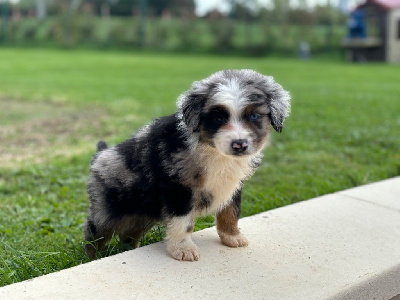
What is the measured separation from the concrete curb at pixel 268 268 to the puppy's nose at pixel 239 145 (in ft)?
2.29

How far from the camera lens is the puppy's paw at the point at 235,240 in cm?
326

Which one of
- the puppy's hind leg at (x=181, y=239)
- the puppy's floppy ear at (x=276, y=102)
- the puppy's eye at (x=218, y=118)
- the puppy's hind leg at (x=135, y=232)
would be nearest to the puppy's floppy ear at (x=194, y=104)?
the puppy's eye at (x=218, y=118)

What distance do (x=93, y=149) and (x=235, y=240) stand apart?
3.70m

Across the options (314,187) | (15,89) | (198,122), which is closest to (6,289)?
(198,122)

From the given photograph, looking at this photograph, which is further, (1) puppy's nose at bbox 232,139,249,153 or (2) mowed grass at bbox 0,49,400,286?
(2) mowed grass at bbox 0,49,400,286

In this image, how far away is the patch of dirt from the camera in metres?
6.49

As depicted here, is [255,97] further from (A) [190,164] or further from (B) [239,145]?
(A) [190,164]

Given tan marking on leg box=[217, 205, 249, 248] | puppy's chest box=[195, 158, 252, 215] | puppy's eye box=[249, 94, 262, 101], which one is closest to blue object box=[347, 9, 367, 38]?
tan marking on leg box=[217, 205, 249, 248]

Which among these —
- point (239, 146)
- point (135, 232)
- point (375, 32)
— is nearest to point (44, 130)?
point (135, 232)

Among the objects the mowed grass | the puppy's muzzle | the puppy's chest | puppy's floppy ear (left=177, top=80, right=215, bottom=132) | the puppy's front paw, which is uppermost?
puppy's floppy ear (left=177, top=80, right=215, bottom=132)

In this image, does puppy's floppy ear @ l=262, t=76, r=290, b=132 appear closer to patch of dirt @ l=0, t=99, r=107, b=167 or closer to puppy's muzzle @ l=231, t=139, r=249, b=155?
puppy's muzzle @ l=231, t=139, r=249, b=155

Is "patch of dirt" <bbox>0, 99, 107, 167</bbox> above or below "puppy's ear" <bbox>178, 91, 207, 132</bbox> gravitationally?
below

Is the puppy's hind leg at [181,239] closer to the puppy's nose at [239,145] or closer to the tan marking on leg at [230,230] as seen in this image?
the tan marking on leg at [230,230]

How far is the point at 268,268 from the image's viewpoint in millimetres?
2967
